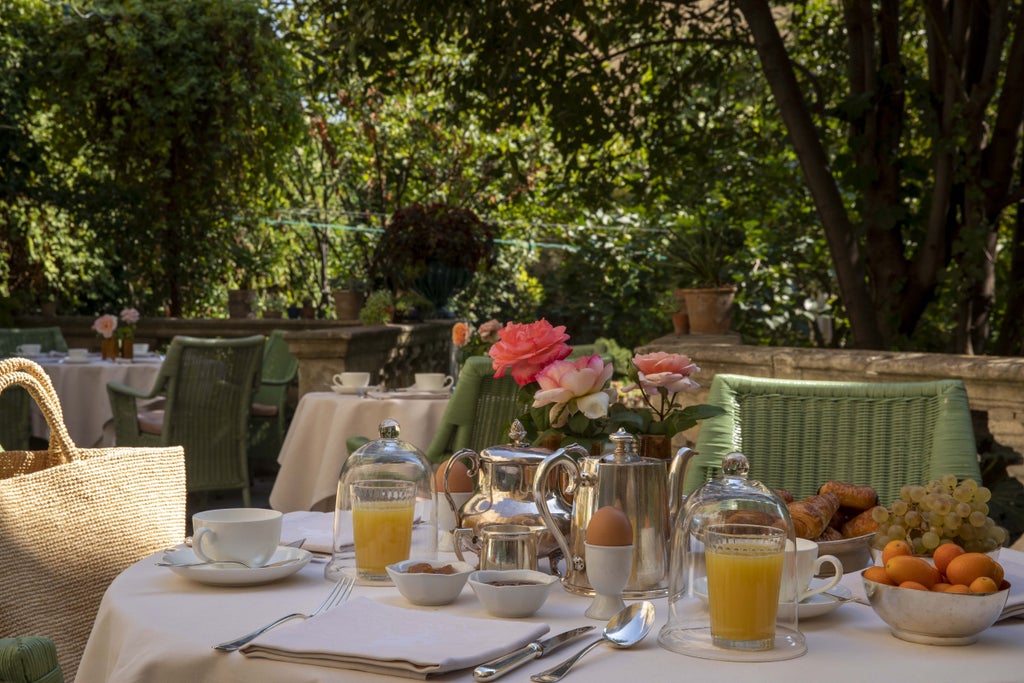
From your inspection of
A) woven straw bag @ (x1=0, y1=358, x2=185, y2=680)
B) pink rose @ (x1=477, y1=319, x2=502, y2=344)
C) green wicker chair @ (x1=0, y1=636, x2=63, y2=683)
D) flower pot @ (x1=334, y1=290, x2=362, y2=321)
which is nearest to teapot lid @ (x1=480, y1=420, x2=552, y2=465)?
green wicker chair @ (x1=0, y1=636, x2=63, y2=683)

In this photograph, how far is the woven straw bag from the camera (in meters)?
1.79

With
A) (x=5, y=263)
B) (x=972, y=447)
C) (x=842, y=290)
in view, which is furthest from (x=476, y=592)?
(x=5, y=263)

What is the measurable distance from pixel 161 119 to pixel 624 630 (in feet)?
30.0

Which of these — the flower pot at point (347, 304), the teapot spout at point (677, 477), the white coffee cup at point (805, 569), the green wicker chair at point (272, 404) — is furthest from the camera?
the flower pot at point (347, 304)

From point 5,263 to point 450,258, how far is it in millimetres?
3445

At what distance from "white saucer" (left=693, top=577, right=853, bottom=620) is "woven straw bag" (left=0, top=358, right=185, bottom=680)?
3.52ft

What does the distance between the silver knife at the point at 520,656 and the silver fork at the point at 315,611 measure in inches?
10.1

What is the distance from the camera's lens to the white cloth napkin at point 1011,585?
132 cm

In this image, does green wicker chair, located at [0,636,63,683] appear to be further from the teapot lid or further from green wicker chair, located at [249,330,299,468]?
green wicker chair, located at [249,330,299,468]

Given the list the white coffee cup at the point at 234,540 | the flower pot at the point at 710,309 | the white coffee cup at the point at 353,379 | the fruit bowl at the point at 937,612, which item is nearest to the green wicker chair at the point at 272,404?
the white coffee cup at the point at 353,379

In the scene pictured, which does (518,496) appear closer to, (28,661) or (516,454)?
(516,454)

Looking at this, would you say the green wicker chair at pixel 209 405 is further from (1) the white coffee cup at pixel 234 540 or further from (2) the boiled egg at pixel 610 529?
(2) the boiled egg at pixel 610 529

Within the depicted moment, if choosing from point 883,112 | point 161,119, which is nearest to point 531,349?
point 883,112

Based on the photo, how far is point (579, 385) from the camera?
154 cm
